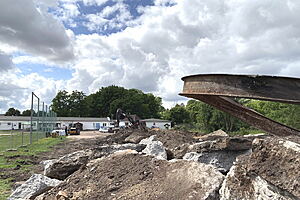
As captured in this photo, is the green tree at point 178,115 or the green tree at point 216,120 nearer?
the green tree at point 216,120

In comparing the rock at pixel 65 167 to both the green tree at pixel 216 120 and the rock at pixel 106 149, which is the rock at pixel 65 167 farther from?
the green tree at pixel 216 120

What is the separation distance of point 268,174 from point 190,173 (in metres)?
1.35

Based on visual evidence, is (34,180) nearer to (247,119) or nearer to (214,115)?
(247,119)

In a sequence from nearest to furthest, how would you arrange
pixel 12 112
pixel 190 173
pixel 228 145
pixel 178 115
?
1. pixel 190 173
2. pixel 228 145
3. pixel 178 115
4. pixel 12 112

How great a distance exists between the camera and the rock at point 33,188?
14.0 ft

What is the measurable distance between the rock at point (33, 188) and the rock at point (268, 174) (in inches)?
112

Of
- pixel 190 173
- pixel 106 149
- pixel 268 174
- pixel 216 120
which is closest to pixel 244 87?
pixel 268 174

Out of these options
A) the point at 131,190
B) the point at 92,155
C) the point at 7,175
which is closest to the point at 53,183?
the point at 92,155

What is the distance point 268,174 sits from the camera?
7.61ft

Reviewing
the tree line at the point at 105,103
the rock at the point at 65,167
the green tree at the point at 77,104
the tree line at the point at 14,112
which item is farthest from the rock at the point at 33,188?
the tree line at the point at 14,112

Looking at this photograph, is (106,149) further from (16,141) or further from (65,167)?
(16,141)

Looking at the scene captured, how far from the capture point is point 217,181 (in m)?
3.27

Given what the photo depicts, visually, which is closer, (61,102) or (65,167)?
(65,167)

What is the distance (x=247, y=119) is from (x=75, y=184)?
2530 millimetres
